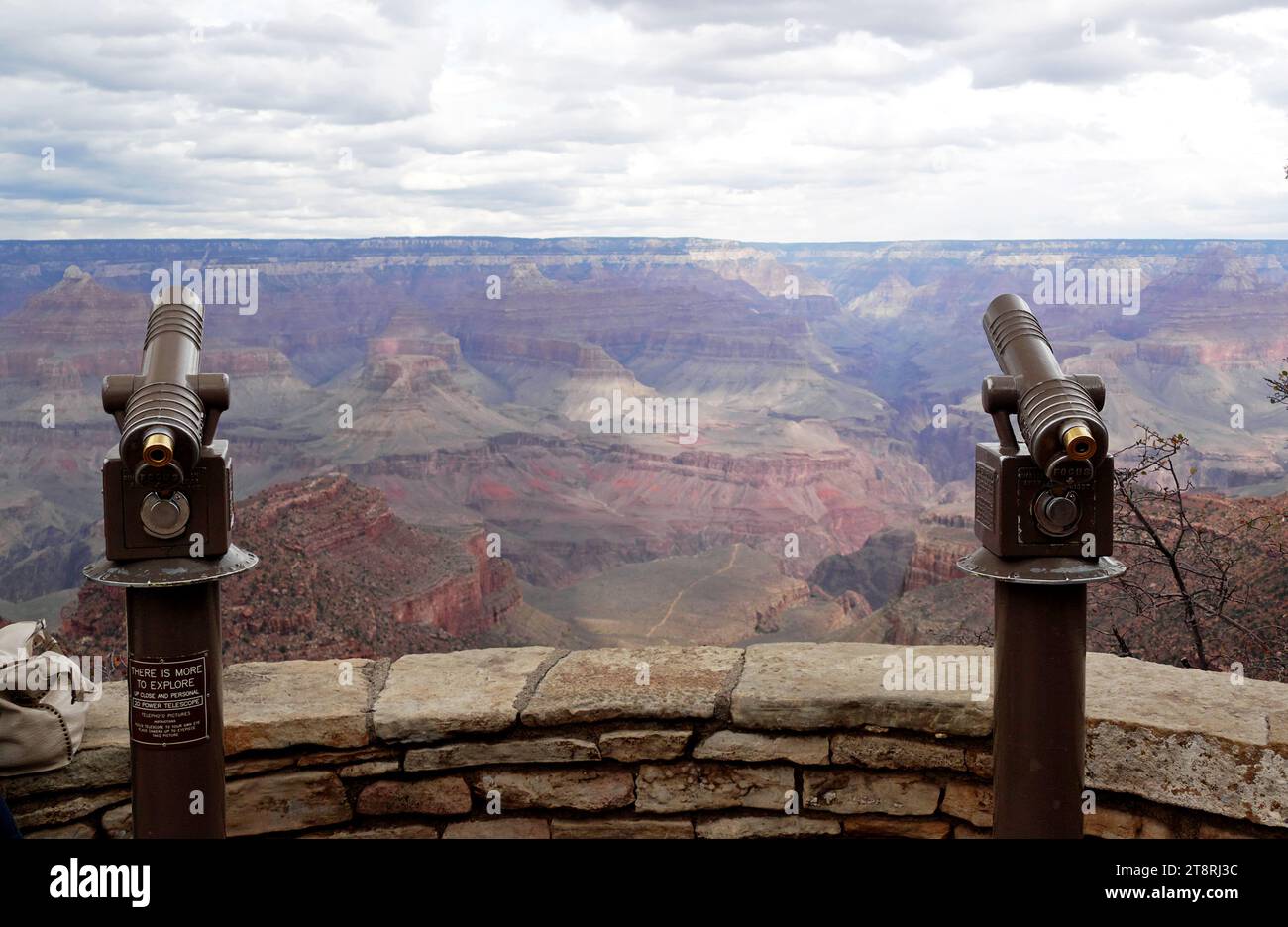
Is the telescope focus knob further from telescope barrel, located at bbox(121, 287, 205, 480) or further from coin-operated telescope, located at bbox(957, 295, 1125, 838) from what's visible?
coin-operated telescope, located at bbox(957, 295, 1125, 838)

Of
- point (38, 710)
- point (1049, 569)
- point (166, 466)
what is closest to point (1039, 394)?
point (1049, 569)

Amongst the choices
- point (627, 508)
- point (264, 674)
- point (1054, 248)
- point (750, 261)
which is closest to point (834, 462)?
point (627, 508)

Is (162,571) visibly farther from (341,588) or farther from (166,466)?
(341,588)

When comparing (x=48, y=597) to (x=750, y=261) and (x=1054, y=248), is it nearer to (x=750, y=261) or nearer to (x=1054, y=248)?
(x=1054, y=248)

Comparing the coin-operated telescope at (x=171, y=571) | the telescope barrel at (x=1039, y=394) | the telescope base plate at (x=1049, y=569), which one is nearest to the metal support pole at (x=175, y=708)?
the coin-operated telescope at (x=171, y=571)

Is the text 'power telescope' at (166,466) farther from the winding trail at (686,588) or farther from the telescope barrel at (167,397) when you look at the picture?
the winding trail at (686,588)

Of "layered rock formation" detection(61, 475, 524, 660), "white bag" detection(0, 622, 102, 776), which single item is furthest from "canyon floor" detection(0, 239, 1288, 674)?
"white bag" detection(0, 622, 102, 776)
